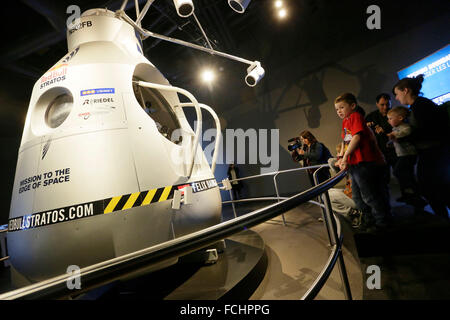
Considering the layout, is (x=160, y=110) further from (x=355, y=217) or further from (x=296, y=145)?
(x=355, y=217)

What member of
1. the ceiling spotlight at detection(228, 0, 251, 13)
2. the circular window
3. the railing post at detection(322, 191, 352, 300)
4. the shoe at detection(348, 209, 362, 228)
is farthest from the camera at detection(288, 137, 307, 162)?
the circular window

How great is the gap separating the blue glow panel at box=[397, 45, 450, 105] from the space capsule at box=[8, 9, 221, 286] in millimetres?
4375

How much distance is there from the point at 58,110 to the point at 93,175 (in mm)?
934

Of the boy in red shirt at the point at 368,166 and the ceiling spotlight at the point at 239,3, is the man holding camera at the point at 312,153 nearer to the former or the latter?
the boy in red shirt at the point at 368,166

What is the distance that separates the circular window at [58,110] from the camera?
179 centimetres

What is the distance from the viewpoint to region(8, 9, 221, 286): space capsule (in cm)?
136

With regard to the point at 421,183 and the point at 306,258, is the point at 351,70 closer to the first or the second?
the point at 421,183

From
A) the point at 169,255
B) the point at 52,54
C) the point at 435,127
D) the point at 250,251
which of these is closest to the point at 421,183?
the point at 435,127

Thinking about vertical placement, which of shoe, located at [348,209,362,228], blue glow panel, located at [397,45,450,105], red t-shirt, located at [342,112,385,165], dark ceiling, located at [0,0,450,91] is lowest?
shoe, located at [348,209,362,228]

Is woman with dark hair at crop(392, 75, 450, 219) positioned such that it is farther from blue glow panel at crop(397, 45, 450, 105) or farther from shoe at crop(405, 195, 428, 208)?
blue glow panel at crop(397, 45, 450, 105)

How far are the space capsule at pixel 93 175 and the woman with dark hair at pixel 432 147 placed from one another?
239 cm

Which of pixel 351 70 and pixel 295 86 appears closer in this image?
pixel 351 70

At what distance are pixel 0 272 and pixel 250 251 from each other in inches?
189
